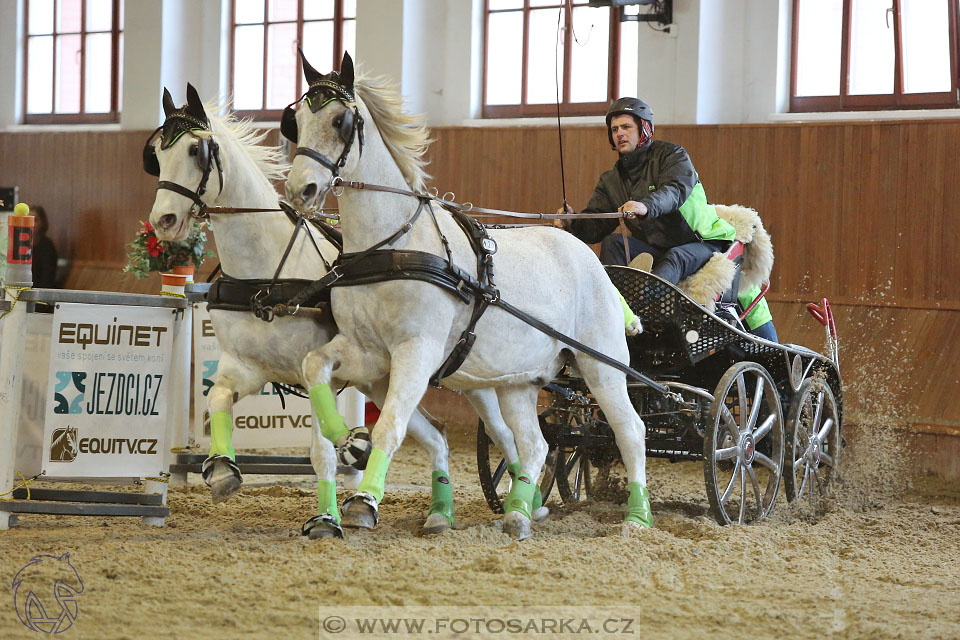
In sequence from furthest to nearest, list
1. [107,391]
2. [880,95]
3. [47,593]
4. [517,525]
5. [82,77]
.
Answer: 1. [82,77]
2. [880,95]
3. [107,391]
4. [517,525]
5. [47,593]

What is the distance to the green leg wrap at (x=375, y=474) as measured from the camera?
151 inches

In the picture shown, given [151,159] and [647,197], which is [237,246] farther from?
[647,197]

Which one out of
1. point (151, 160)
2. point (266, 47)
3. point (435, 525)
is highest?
point (266, 47)

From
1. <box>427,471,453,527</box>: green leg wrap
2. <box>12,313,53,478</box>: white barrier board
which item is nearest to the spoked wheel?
<box>427,471,453,527</box>: green leg wrap

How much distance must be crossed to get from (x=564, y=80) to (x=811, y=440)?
4915mm

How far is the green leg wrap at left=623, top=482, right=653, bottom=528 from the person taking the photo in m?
4.79

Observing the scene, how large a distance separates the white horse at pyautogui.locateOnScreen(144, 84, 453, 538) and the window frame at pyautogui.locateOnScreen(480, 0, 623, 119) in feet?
17.0

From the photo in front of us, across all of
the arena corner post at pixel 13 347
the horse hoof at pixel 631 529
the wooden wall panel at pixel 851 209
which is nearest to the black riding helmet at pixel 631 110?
the horse hoof at pixel 631 529

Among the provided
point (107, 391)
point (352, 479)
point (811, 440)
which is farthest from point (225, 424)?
point (811, 440)

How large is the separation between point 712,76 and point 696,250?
12.3 ft

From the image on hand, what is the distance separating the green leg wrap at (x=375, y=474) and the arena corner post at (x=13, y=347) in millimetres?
1870

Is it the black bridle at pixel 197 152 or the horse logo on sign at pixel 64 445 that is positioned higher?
the black bridle at pixel 197 152

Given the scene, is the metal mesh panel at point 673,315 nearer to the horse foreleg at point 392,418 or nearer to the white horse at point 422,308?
the white horse at point 422,308

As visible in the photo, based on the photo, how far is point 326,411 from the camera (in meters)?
4.01
